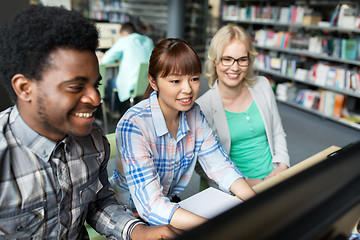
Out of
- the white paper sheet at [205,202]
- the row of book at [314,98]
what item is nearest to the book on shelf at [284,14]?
the row of book at [314,98]

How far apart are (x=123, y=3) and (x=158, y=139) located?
874cm

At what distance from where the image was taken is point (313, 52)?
4.32 metres

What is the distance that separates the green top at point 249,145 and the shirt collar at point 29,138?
42.1 inches

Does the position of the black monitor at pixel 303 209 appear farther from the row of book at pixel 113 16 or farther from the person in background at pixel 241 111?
the row of book at pixel 113 16

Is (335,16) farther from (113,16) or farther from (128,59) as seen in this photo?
(113,16)

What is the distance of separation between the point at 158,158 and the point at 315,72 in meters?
3.92

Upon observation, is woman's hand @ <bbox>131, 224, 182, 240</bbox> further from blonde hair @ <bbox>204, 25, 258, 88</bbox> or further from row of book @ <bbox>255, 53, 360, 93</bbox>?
row of book @ <bbox>255, 53, 360, 93</bbox>

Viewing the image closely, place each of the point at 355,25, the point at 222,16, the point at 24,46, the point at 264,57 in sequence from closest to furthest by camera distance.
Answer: the point at 24,46 < the point at 355,25 < the point at 264,57 < the point at 222,16

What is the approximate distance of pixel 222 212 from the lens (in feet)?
0.67

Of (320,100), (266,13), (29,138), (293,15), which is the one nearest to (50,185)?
(29,138)

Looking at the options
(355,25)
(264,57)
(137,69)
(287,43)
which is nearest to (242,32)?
(137,69)

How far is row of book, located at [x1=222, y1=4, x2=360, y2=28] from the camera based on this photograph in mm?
3865

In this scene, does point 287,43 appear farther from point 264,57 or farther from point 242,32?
point 242,32

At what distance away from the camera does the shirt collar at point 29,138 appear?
0.70 m
